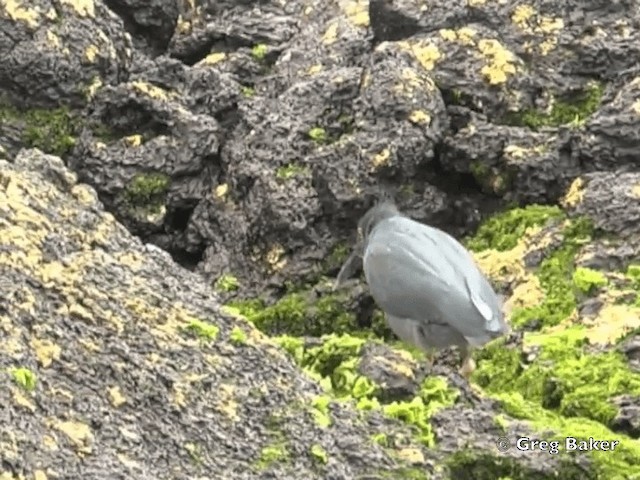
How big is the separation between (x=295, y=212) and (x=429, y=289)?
1714mm

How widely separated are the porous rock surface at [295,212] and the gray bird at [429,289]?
0.83 ft

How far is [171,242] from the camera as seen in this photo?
10.2 metres

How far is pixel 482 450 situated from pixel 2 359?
6.82 feet

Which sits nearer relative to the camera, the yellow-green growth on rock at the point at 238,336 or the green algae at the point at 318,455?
the green algae at the point at 318,455

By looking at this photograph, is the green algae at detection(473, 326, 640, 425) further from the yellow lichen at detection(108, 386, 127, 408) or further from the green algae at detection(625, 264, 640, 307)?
the yellow lichen at detection(108, 386, 127, 408)

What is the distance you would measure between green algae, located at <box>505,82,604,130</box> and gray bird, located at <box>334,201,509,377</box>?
79.5 inches

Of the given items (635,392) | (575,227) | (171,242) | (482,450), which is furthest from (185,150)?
(482,450)

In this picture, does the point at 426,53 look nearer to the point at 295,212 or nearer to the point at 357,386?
the point at 295,212

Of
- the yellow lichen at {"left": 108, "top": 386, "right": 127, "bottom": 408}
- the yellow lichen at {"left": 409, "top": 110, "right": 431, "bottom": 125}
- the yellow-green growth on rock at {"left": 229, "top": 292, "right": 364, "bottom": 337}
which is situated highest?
the yellow lichen at {"left": 108, "top": 386, "right": 127, "bottom": 408}

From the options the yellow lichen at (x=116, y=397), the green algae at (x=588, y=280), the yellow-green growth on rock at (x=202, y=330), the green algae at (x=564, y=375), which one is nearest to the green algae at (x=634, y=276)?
the green algae at (x=588, y=280)

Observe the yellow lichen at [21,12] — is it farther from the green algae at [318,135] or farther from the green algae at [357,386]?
the green algae at [357,386]

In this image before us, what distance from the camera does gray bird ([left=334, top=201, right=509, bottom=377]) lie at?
25.8 feet

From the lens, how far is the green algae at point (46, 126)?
406 inches

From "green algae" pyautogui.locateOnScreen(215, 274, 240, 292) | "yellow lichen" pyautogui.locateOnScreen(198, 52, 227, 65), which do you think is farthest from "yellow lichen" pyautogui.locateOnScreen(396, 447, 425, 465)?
"yellow lichen" pyautogui.locateOnScreen(198, 52, 227, 65)
